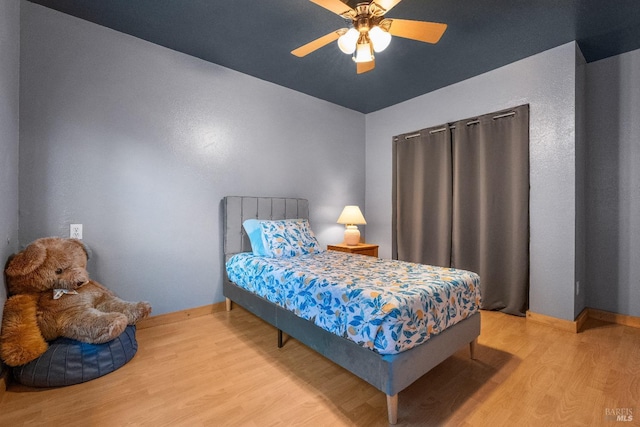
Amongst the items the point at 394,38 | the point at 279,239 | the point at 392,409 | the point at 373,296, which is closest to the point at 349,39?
the point at 394,38

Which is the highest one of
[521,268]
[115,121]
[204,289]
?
[115,121]

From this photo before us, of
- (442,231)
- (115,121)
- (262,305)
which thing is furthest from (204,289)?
(442,231)

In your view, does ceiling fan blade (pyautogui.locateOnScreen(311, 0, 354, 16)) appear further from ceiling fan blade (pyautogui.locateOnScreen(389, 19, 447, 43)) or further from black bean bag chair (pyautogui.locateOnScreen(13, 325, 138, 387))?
black bean bag chair (pyautogui.locateOnScreen(13, 325, 138, 387))

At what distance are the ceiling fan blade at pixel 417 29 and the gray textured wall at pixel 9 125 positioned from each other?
90.9 inches

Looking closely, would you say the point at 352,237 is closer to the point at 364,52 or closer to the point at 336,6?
the point at 364,52

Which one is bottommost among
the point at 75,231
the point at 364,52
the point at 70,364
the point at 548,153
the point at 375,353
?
the point at 70,364

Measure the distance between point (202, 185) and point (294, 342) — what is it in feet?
5.84

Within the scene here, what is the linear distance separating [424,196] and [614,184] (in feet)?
5.77

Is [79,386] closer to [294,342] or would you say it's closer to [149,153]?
[294,342]

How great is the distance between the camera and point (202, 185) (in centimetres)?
281

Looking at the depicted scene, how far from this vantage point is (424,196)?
356cm

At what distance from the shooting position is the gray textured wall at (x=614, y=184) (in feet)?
8.35

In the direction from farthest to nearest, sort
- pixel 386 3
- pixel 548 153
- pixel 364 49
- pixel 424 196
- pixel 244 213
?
pixel 424 196 < pixel 244 213 < pixel 548 153 < pixel 364 49 < pixel 386 3

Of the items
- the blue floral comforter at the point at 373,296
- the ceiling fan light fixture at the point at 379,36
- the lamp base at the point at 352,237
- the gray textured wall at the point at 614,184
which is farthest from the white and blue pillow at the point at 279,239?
the gray textured wall at the point at 614,184
